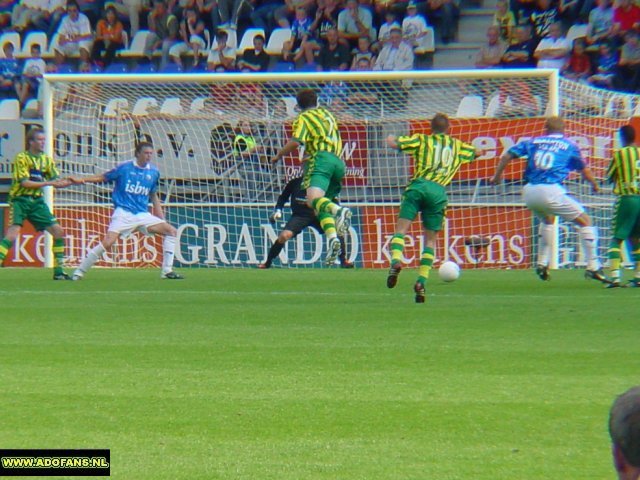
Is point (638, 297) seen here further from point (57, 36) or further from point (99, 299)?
point (57, 36)

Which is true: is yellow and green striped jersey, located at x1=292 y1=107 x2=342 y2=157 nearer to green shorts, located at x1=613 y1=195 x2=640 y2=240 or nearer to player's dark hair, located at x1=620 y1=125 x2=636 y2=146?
player's dark hair, located at x1=620 y1=125 x2=636 y2=146

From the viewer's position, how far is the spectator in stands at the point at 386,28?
22033 millimetres

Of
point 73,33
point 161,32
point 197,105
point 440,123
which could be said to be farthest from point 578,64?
point 73,33

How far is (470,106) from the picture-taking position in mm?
19641

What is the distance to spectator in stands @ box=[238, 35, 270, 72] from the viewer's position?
22.5 metres

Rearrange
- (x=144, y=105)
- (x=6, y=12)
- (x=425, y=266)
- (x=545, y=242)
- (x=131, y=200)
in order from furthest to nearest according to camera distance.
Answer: (x=6, y=12) < (x=144, y=105) < (x=131, y=200) < (x=545, y=242) < (x=425, y=266)

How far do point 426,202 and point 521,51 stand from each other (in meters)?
9.70

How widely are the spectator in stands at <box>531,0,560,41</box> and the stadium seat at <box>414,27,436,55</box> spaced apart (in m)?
2.09

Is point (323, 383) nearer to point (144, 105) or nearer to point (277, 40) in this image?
point (144, 105)

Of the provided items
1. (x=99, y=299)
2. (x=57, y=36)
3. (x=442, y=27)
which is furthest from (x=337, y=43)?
(x=99, y=299)

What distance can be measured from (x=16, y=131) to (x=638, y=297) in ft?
41.1

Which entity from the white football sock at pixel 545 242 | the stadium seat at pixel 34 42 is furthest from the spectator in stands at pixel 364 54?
the stadium seat at pixel 34 42

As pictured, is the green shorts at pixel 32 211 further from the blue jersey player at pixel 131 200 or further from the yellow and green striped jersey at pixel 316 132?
the yellow and green striped jersey at pixel 316 132

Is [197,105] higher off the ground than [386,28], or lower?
lower
